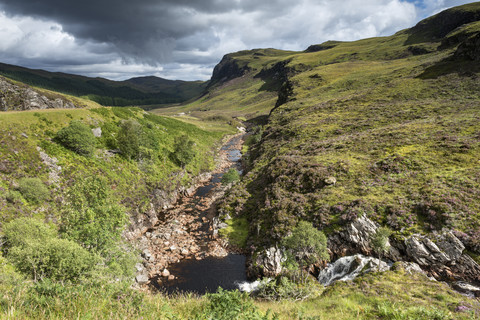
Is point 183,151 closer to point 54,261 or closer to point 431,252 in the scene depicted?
point 54,261

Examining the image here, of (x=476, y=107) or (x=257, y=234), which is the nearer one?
(x=257, y=234)

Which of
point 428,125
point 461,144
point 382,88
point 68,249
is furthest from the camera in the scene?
point 382,88

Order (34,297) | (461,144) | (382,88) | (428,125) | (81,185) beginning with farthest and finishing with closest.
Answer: (382,88) → (428,125) → (461,144) → (81,185) → (34,297)

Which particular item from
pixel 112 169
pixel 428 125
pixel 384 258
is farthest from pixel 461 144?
pixel 112 169

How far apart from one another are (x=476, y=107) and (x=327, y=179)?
4989 centimetres

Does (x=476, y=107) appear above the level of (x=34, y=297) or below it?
above

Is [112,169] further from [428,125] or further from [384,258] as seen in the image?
[428,125]

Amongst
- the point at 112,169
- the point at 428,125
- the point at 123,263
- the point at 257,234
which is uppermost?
the point at 428,125

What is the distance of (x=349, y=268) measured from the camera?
26219 mm

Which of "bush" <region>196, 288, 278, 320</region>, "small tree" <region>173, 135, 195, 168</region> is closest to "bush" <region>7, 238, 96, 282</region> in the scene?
"bush" <region>196, 288, 278, 320</region>

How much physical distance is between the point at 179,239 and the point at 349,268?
2789 cm

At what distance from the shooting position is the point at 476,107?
53.8 m

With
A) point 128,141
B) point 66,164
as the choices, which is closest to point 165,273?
point 66,164

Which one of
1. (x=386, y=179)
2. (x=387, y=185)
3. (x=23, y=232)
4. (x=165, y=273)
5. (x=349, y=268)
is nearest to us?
(x=23, y=232)
